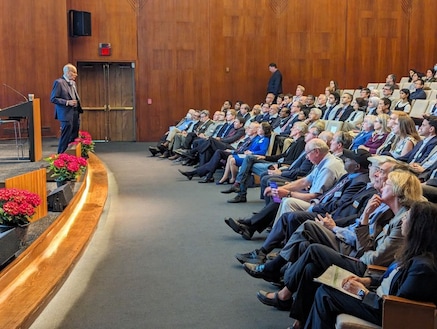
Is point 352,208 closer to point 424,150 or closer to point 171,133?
point 424,150

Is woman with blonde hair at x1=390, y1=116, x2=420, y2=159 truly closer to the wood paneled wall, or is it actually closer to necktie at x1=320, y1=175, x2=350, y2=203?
necktie at x1=320, y1=175, x2=350, y2=203

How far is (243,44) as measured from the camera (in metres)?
13.2

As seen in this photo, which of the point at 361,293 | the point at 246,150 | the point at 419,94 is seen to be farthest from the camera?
the point at 419,94

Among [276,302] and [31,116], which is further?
[31,116]

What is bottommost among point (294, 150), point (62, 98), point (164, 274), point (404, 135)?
point (164, 274)

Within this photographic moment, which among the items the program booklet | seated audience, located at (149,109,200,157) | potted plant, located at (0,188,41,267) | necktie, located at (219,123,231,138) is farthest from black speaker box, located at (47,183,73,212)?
seated audience, located at (149,109,200,157)

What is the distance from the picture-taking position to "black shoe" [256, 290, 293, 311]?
317cm

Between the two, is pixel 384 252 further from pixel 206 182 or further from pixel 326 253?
pixel 206 182

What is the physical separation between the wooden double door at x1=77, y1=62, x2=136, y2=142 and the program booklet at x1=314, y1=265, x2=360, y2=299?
35.7ft

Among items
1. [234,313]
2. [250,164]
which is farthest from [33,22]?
[234,313]

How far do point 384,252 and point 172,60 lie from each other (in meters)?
10.8

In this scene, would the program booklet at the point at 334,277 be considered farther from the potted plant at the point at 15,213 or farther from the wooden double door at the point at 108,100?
the wooden double door at the point at 108,100

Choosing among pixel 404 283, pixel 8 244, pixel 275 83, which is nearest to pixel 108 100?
pixel 275 83

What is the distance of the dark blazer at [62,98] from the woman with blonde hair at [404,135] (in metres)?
4.10
